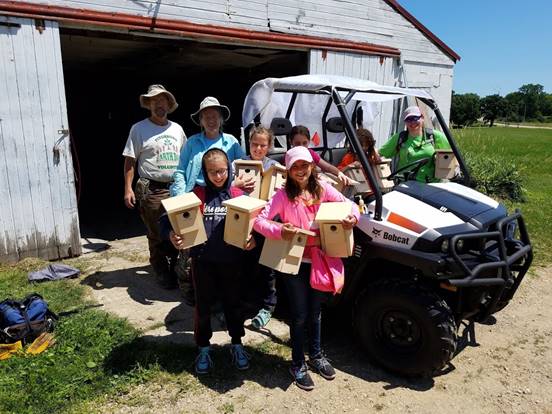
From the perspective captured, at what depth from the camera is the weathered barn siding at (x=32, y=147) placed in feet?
16.5

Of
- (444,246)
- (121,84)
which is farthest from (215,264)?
(121,84)

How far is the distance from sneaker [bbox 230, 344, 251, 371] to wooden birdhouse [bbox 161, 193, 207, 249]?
0.95 m

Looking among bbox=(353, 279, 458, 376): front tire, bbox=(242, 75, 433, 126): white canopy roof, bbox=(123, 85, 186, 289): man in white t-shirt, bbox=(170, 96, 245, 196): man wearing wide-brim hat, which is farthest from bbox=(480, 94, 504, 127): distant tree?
bbox=(353, 279, 458, 376): front tire

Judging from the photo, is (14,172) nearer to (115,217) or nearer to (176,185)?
(176,185)

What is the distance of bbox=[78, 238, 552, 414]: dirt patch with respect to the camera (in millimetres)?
2895

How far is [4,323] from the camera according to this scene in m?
3.45

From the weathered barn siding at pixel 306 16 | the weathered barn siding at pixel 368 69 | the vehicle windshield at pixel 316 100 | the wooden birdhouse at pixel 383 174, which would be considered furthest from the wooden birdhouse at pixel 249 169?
the weathered barn siding at pixel 368 69

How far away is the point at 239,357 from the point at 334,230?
126cm

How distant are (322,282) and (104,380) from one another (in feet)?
5.42

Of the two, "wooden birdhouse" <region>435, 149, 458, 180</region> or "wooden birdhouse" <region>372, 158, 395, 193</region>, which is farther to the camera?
"wooden birdhouse" <region>435, 149, 458, 180</region>

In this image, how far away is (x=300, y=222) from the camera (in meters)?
2.87

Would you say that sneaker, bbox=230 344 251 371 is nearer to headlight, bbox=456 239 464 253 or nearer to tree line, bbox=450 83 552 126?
headlight, bbox=456 239 464 253

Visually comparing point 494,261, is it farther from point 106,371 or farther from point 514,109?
point 514,109

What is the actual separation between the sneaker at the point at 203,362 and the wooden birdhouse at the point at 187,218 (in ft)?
2.88
